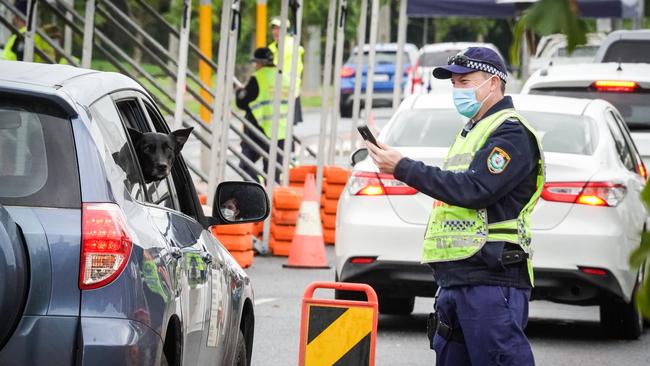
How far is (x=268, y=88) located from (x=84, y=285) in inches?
573

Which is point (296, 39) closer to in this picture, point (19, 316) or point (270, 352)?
point (270, 352)

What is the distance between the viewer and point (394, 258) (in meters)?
9.38

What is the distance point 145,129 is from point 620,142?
228 inches

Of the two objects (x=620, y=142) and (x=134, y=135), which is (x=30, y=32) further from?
(x=134, y=135)

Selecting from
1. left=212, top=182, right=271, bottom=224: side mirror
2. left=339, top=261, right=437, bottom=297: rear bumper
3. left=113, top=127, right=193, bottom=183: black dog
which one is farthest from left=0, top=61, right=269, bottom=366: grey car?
left=339, top=261, right=437, bottom=297: rear bumper

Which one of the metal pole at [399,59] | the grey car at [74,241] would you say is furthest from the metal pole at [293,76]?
the grey car at [74,241]

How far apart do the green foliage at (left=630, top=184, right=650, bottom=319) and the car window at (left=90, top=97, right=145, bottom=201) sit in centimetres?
211

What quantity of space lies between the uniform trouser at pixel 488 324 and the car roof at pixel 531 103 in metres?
4.61

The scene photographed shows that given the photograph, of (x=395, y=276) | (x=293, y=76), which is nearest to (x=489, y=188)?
(x=395, y=276)

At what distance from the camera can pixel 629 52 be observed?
18.0 meters

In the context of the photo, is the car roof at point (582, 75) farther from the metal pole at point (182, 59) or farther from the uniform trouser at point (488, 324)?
the uniform trouser at point (488, 324)

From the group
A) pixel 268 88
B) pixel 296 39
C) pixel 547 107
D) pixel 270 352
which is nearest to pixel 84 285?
pixel 270 352

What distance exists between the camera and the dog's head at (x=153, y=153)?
474cm

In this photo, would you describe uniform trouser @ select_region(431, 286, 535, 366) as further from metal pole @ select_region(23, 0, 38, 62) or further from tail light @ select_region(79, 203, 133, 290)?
metal pole @ select_region(23, 0, 38, 62)
